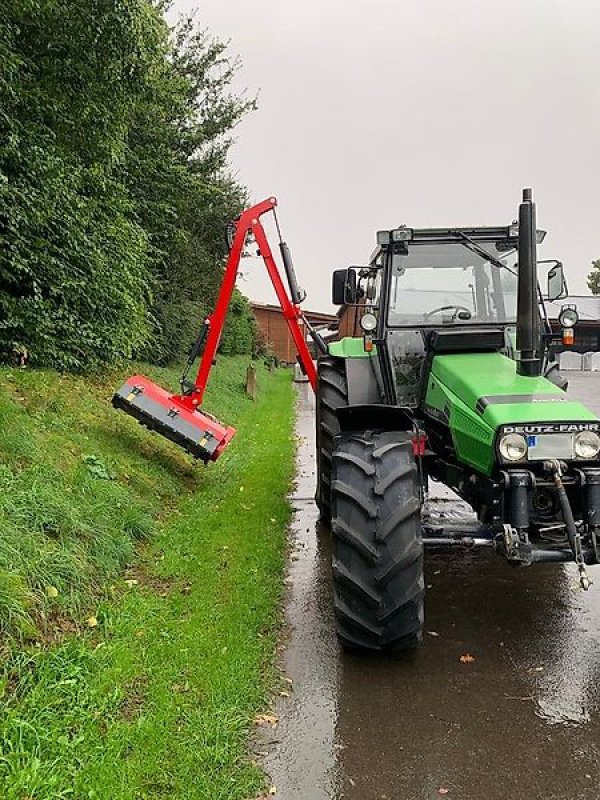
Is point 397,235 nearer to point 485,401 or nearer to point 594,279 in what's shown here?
point 485,401

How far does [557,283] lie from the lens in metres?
Result: 5.21

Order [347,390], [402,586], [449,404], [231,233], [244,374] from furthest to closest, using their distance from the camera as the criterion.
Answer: [244,374], [231,233], [347,390], [449,404], [402,586]

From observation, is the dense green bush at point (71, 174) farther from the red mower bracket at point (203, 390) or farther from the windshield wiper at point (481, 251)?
the windshield wiper at point (481, 251)

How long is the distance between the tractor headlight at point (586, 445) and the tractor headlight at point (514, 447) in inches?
10.8

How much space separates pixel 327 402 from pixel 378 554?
273cm

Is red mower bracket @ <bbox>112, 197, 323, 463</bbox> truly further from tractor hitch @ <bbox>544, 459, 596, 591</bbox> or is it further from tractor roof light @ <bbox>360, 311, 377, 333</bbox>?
tractor hitch @ <bbox>544, 459, 596, 591</bbox>

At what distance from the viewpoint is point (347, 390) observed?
19.8 feet

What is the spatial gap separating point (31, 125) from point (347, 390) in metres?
4.89

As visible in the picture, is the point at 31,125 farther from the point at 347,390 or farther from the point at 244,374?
the point at 244,374

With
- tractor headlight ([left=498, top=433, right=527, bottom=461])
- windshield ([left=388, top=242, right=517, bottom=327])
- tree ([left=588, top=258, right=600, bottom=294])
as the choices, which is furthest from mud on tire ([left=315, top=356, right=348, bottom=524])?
tree ([left=588, top=258, right=600, bottom=294])

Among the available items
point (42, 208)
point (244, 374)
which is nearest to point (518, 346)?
point (42, 208)

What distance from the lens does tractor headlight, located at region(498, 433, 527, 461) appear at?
3.86 meters

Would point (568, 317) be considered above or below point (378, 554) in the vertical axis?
above

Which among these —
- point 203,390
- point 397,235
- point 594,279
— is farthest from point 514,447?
point 594,279
